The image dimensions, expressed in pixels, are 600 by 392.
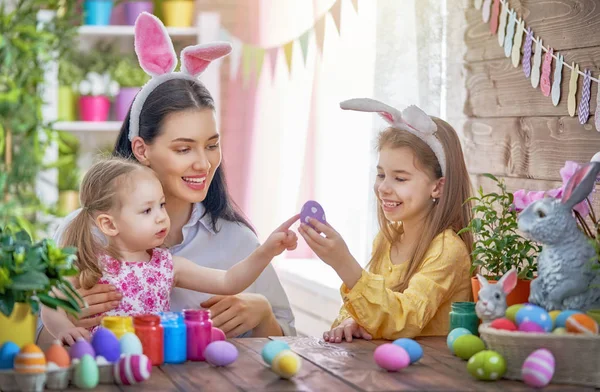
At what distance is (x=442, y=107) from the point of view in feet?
9.98

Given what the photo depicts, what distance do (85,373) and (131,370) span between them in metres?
0.08

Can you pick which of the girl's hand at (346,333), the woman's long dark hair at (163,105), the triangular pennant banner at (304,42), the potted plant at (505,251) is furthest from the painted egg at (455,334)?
the triangular pennant banner at (304,42)

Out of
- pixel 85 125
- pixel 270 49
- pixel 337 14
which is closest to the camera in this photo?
pixel 337 14

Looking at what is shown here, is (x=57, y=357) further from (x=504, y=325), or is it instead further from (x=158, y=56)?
(x=158, y=56)

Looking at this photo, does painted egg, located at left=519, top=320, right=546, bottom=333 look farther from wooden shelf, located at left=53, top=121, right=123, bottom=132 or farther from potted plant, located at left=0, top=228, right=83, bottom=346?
wooden shelf, located at left=53, top=121, right=123, bottom=132

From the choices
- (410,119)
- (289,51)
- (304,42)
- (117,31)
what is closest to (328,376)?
(410,119)

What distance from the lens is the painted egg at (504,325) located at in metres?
1.64

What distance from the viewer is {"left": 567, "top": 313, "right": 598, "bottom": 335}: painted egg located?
1.59m

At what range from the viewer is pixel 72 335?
6.40ft

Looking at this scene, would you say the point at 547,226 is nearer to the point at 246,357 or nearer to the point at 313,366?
the point at 313,366

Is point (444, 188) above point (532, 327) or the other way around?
above

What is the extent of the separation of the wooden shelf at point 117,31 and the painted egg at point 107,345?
3.53 m

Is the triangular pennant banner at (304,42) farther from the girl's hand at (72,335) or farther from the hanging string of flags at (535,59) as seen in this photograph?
the girl's hand at (72,335)

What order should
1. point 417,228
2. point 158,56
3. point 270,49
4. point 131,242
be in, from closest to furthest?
point 131,242
point 417,228
point 158,56
point 270,49
